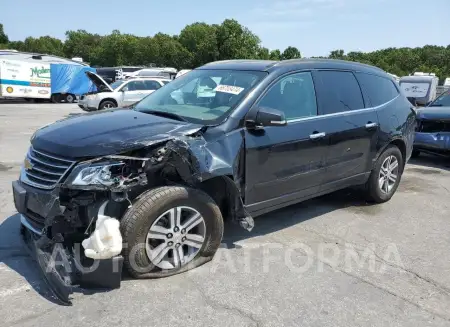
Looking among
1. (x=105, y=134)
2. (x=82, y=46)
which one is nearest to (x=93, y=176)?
(x=105, y=134)

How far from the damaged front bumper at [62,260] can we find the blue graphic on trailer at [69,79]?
2103 centimetres

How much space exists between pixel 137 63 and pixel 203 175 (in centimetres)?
6589

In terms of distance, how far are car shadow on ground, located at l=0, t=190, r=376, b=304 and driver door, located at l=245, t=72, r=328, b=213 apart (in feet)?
1.74

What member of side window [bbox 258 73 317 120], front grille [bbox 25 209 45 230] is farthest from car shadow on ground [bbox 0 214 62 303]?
side window [bbox 258 73 317 120]

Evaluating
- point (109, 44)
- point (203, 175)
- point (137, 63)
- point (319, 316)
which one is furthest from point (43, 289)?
point (109, 44)

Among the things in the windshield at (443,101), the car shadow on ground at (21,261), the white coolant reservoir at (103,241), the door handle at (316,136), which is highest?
the windshield at (443,101)

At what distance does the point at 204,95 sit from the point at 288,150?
1024 millimetres

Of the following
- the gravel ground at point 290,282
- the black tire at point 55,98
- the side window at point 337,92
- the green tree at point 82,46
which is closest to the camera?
the gravel ground at point 290,282

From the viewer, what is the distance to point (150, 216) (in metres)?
3.36

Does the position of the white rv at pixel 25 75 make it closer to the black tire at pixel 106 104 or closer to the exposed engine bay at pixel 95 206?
the black tire at pixel 106 104

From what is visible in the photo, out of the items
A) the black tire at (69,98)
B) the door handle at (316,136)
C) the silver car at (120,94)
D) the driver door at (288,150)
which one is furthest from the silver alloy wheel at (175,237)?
the black tire at (69,98)

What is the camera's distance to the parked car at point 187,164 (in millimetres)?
3270

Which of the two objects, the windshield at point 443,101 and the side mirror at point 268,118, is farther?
the windshield at point 443,101

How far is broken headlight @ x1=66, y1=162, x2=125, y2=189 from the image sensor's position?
3.20m
